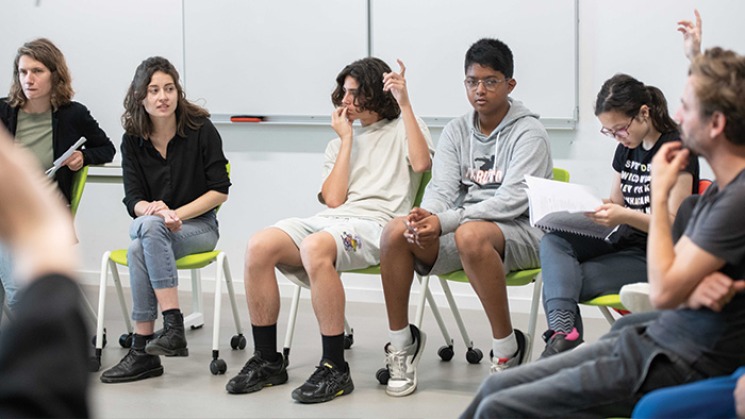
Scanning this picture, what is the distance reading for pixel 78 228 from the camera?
5719 mm

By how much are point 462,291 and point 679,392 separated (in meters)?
3.18

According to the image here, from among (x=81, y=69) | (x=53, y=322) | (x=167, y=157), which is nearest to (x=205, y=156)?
(x=167, y=157)

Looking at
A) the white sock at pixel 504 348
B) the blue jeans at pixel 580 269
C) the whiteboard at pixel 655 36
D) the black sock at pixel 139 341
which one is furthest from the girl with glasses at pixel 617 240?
the black sock at pixel 139 341

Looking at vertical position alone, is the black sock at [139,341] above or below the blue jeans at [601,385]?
below

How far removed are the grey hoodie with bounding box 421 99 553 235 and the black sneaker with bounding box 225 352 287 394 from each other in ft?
2.62

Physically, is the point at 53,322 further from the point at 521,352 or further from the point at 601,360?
the point at 521,352

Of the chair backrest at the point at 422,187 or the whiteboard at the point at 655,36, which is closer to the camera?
the chair backrest at the point at 422,187

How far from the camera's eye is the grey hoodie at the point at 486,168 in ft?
11.1

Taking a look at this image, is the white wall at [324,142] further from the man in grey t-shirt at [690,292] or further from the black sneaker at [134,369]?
the man in grey t-shirt at [690,292]

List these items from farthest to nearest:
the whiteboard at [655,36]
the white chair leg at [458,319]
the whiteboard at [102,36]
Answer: the whiteboard at [102,36] < the whiteboard at [655,36] < the white chair leg at [458,319]

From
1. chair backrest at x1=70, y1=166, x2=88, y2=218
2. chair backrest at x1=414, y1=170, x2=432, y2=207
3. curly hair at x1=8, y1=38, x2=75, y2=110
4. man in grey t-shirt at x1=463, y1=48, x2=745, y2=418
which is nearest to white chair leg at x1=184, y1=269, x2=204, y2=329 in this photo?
chair backrest at x1=70, y1=166, x2=88, y2=218

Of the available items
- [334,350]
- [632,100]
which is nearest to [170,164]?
[334,350]

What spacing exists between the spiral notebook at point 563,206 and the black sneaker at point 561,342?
0.34 meters

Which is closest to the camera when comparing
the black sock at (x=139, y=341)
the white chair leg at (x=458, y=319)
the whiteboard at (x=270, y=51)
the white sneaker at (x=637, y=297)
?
the white sneaker at (x=637, y=297)
